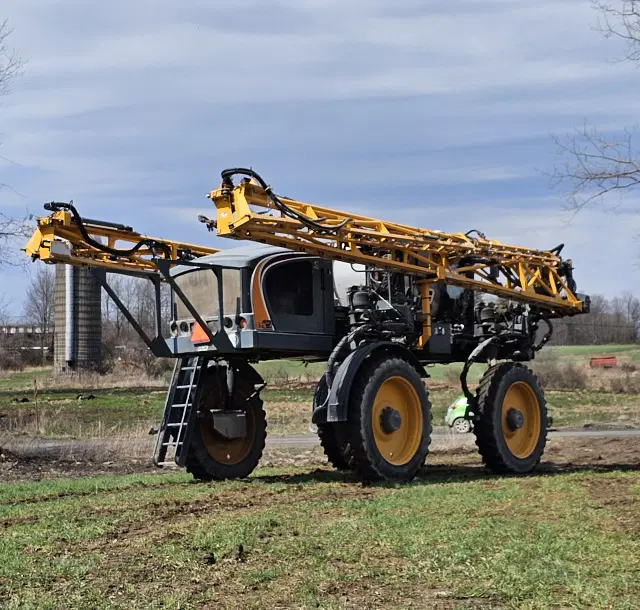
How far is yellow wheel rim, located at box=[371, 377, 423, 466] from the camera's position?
13.5m

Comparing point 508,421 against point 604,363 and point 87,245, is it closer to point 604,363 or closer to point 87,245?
point 87,245

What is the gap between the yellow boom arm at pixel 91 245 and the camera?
13.7 metres

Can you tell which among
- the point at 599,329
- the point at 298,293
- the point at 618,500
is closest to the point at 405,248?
the point at 298,293

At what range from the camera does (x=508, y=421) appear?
15.4 m

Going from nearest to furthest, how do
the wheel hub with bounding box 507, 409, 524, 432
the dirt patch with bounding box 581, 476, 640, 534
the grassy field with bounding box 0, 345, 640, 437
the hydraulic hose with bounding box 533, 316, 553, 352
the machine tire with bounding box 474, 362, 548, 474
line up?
the dirt patch with bounding box 581, 476, 640, 534
the machine tire with bounding box 474, 362, 548, 474
the wheel hub with bounding box 507, 409, 524, 432
the hydraulic hose with bounding box 533, 316, 553, 352
the grassy field with bounding box 0, 345, 640, 437

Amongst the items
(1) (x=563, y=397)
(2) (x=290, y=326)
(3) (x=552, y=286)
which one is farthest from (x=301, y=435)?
(1) (x=563, y=397)

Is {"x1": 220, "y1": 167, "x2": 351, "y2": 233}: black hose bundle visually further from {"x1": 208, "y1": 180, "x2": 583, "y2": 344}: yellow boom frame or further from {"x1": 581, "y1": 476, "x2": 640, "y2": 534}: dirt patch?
{"x1": 581, "y1": 476, "x2": 640, "y2": 534}: dirt patch

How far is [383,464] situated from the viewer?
519 inches

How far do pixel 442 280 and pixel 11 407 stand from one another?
21796 millimetres

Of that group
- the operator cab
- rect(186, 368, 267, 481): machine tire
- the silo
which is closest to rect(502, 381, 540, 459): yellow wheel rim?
the operator cab

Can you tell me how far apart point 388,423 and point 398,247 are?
2.61 meters

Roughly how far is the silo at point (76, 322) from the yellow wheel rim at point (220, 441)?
38.0 metres

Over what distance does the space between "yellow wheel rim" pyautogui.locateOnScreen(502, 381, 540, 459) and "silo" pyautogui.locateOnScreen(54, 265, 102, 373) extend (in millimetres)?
38852

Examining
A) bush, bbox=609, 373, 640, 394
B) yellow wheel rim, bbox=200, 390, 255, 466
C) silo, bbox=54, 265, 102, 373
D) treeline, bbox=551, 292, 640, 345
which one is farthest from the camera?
treeline, bbox=551, 292, 640, 345
